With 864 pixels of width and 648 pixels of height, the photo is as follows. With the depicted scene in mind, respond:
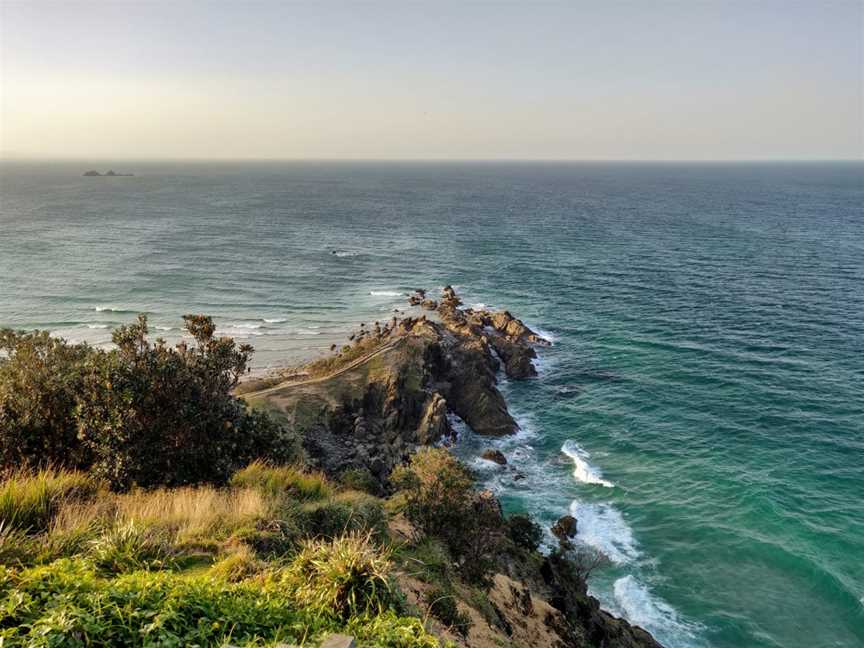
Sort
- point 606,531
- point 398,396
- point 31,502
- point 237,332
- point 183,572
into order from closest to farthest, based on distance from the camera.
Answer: point 183,572 → point 31,502 → point 606,531 → point 398,396 → point 237,332

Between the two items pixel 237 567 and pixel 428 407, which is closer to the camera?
pixel 237 567

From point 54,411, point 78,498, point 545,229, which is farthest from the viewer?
point 545,229

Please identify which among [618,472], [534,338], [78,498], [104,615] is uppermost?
[104,615]

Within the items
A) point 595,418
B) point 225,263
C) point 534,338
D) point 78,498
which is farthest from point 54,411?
point 225,263

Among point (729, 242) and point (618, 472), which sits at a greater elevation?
point (729, 242)

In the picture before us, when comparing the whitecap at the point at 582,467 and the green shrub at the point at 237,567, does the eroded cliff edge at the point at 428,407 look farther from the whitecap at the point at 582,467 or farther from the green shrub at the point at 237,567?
the green shrub at the point at 237,567

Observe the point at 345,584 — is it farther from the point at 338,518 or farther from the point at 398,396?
the point at 398,396

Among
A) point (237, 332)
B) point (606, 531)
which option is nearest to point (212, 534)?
point (606, 531)

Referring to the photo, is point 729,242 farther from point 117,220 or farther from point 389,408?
point 117,220
